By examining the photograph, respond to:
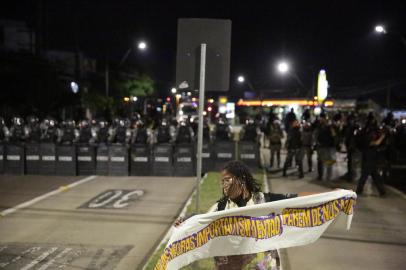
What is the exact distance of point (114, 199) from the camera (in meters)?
11.6

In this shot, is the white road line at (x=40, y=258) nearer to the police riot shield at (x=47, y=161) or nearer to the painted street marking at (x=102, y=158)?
the painted street marking at (x=102, y=158)

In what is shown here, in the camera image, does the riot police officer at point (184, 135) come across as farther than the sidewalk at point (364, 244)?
Yes

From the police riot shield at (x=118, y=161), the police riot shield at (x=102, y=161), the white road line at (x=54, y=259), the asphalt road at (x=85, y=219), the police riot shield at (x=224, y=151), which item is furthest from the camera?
the police riot shield at (x=224, y=151)

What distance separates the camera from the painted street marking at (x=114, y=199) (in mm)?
10875

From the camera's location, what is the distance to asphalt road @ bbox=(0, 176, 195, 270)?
285 inches

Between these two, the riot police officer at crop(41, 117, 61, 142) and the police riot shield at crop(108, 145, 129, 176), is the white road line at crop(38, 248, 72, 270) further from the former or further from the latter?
the riot police officer at crop(41, 117, 61, 142)

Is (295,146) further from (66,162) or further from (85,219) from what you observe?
(85,219)

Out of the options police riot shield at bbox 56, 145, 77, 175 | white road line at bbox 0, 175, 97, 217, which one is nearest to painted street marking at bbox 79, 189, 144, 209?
white road line at bbox 0, 175, 97, 217

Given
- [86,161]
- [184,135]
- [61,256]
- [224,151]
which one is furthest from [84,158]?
[61,256]

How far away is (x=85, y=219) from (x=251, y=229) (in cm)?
626

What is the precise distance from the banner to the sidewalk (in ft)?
9.37

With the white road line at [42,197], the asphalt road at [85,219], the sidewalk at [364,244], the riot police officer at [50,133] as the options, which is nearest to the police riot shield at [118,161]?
the asphalt road at [85,219]

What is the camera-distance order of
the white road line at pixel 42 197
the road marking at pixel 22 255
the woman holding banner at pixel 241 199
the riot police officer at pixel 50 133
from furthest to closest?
1. the riot police officer at pixel 50 133
2. the white road line at pixel 42 197
3. the road marking at pixel 22 255
4. the woman holding banner at pixel 241 199

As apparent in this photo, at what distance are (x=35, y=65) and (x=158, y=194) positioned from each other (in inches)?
692
